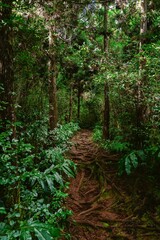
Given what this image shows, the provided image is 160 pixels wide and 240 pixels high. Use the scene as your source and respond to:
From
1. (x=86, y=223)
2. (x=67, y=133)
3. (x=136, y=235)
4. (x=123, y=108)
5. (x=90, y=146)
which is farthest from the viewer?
(x=90, y=146)

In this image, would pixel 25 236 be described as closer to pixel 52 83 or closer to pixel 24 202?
pixel 24 202

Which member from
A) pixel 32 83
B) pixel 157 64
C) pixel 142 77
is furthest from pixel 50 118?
pixel 157 64

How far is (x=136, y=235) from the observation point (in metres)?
4.62

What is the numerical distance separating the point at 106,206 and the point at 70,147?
204 centimetres

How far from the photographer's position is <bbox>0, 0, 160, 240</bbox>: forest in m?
3.35

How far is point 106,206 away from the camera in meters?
5.69

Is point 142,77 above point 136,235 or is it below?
above

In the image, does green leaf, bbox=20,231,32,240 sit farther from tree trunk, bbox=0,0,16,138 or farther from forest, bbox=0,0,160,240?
tree trunk, bbox=0,0,16,138

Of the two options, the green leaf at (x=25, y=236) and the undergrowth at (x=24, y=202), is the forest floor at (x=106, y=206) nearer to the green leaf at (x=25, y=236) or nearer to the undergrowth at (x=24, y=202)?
the undergrowth at (x=24, y=202)

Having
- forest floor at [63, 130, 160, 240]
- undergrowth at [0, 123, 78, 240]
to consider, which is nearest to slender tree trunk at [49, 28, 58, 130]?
forest floor at [63, 130, 160, 240]

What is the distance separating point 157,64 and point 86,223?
428 centimetres

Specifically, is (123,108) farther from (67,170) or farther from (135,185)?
(67,170)

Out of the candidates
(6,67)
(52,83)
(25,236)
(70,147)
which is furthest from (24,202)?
(52,83)

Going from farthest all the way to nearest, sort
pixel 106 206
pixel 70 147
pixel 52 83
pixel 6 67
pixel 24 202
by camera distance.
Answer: pixel 52 83 → pixel 70 147 → pixel 106 206 → pixel 6 67 → pixel 24 202
